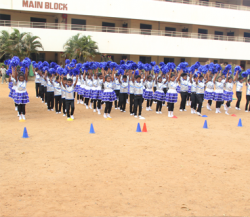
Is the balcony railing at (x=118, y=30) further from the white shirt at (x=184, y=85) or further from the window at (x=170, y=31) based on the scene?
the white shirt at (x=184, y=85)

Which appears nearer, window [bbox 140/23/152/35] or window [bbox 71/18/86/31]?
window [bbox 71/18/86/31]

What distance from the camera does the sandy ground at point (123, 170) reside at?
165 inches

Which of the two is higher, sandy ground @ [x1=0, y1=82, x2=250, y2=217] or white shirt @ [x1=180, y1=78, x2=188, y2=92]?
white shirt @ [x1=180, y1=78, x2=188, y2=92]

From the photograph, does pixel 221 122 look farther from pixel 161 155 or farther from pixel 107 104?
pixel 161 155

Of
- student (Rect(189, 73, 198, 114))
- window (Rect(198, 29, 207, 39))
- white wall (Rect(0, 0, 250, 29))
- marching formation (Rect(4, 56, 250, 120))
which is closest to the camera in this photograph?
marching formation (Rect(4, 56, 250, 120))

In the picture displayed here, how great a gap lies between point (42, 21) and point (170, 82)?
20574 millimetres

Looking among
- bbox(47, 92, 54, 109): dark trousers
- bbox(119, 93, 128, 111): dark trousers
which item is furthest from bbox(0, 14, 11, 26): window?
bbox(119, 93, 128, 111): dark trousers

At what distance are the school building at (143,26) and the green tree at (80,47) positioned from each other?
1.26 m

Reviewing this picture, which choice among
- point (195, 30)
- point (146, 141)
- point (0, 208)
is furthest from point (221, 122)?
point (195, 30)

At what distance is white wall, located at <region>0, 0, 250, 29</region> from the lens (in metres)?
26.8

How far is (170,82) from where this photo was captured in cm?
1197

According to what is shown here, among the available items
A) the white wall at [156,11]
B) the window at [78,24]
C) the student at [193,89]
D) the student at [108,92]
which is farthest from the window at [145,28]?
the student at [108,92]

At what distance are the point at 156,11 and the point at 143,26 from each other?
2206 millimetres

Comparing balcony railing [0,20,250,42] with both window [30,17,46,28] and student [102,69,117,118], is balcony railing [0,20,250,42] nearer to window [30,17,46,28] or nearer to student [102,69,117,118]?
window [30,17,46,28]
